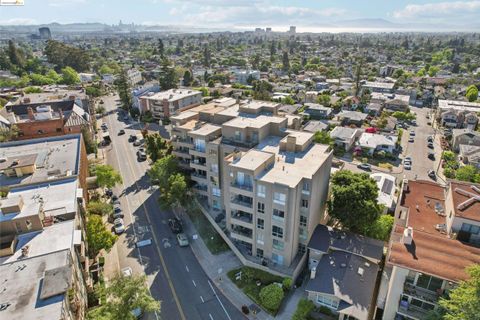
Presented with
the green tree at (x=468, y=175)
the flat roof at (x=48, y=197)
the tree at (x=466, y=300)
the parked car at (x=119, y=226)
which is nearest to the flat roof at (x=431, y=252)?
the tree at (x=466, y=300)

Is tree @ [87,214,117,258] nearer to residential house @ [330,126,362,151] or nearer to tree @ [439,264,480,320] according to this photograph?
tree @ [439,264,480,320]

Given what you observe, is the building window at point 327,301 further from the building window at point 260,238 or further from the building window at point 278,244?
the building window at point 260,238

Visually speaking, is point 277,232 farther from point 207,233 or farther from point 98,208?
point 98,208

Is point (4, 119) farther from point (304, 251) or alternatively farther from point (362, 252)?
point (362, 252)

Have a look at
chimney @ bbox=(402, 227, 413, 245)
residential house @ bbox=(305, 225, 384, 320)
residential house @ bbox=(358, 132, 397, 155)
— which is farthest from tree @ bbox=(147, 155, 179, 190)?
residential house @ bbox=(358, 132, 397, 155)

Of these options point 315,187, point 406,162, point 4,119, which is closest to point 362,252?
point 315,187

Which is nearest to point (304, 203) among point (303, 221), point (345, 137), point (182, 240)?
point (303, 221)
